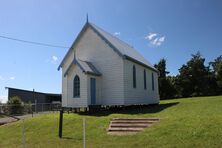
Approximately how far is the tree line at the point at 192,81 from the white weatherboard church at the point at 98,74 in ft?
91.9

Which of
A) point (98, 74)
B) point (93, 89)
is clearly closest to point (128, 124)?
point (93, 89)

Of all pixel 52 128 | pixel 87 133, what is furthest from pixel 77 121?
pixel 87 133

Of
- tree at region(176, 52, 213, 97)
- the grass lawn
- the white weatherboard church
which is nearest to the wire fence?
the white weatherboard church

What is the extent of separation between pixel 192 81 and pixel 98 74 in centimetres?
3614

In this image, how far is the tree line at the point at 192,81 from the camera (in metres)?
50.7

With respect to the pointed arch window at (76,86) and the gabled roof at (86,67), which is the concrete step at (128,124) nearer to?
the gabled roof at (86,67)

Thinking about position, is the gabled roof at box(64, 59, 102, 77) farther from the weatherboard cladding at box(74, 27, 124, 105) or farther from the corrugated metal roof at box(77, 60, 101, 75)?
the weatherboard cladding at box(74, 27, 124, 105)

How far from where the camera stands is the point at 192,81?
53.1m

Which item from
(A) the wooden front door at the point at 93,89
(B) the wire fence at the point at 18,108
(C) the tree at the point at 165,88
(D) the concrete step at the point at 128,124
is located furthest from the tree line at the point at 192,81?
(D) the concrete step at the point at 128,124

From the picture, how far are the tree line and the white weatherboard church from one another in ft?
91.9

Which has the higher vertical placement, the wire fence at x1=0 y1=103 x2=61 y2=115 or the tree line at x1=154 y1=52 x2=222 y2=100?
the tree line at x1=154 y1=52 x2=222 y2=100

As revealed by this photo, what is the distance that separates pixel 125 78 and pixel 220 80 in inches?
1417

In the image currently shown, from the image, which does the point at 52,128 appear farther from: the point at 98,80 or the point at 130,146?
the point at 98,80

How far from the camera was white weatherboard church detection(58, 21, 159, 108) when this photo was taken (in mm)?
20625
